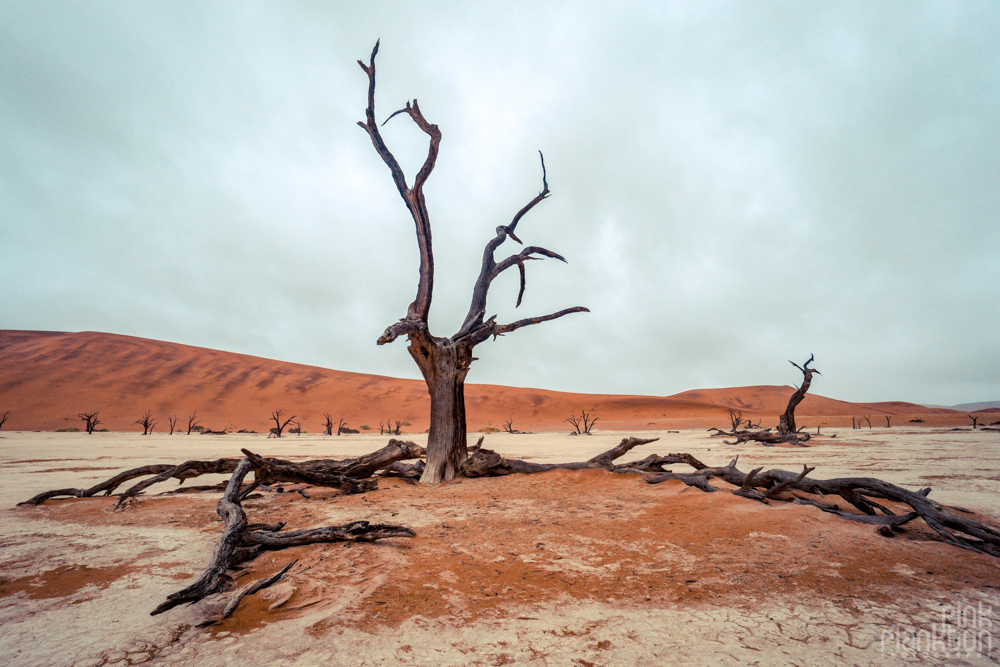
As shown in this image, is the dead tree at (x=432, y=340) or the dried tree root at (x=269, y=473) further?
the dead tree at (x=432, y=340)

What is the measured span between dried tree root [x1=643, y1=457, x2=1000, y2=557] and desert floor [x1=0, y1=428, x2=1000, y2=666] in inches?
7.0

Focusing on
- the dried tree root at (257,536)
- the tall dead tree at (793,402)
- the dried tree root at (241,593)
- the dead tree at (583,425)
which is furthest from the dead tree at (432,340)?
the dead tree at (583,425)

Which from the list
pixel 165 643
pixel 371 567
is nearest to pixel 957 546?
pixel 371 567

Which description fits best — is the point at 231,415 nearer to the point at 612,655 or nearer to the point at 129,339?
the point at 129,339

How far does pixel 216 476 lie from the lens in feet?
32.4

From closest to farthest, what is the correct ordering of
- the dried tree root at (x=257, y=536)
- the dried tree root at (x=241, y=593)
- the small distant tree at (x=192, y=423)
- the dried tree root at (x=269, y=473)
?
the dried tree root at (x=241, y=593) → the dried tree root at (x=257, y=536) → the dried tree root at (x=269, y=473) → the small distant tree at (x=192, y=423)

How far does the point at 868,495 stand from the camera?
5141 mm

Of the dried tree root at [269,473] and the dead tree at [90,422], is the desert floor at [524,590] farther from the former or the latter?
the dead tree at [90,422]

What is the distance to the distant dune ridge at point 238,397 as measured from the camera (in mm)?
34625

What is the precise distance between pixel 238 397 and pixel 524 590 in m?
48.8

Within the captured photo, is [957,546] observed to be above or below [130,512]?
above

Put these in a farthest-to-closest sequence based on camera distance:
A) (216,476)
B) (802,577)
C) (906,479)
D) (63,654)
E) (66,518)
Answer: (216,476), (906,479), (66,518), (802,577), (63,654)

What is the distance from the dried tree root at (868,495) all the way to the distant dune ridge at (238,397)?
2921cm

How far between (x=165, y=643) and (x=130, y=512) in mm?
4376
